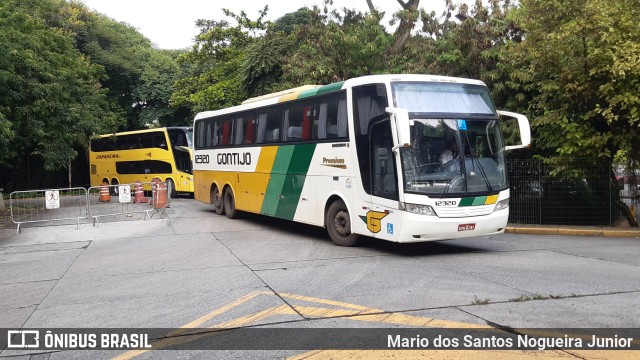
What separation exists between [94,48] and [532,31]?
36.4 m

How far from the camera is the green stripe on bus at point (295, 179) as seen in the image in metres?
13.5

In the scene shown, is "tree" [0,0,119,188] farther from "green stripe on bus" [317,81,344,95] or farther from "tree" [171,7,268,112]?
"green stripe on bus" [317,81,344,95]

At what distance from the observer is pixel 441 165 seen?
34.3 feet

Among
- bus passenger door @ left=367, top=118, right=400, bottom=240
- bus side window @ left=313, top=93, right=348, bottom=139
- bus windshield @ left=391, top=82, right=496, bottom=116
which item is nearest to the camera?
bus passenger door @ left=367, top=118, right=400, bottom=240

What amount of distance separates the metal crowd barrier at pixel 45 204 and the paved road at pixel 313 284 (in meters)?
3.07

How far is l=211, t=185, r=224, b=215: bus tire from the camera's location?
19.2 metres

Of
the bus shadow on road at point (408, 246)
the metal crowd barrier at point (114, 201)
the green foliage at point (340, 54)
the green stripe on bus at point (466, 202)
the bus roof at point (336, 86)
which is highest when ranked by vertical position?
the green foliage at point (340, 54)

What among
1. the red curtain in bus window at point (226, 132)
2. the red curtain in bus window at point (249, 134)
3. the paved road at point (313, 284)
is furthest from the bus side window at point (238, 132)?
the paved road at point (313, 284)

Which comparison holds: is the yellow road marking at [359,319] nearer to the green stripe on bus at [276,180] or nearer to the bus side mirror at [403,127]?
the bus side mirror at [403,127]

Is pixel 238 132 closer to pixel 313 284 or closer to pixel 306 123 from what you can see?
pixel 306 123

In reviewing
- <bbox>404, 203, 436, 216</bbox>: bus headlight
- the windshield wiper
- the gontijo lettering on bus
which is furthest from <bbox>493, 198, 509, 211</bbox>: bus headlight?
the gontijo lettering on bus

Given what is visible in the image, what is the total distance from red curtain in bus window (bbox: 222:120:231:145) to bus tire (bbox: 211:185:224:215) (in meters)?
2.00

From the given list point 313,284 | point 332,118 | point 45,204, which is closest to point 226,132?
point 45,204

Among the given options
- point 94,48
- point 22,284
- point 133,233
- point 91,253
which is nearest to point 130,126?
point 94,48
